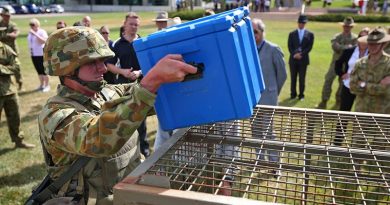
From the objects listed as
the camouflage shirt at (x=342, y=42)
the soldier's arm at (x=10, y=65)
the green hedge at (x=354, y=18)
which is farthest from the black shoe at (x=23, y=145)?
the green hedge at (x=354, y=18)

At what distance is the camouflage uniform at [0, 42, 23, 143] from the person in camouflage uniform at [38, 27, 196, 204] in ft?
14.4

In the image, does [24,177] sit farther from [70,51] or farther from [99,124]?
[99,124]

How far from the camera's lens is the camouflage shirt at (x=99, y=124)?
1835 millimetres

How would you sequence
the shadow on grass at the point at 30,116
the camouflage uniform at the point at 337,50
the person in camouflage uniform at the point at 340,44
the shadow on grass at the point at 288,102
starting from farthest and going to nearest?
the shadow on grass at the point at 288,102 < the camouflage uniform at the point at 337,50 < the person in camouflage uniform at the point at 340,44 < the shadow on grass at the point at 30,116

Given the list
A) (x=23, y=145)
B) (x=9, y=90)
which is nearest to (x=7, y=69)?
(x=9, y=90)

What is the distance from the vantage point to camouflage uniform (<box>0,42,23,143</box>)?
246 inches

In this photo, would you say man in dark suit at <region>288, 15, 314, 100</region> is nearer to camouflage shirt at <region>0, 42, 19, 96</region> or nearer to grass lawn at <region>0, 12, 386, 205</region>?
grass lawn at <region>0, 12, 386, 205</region>

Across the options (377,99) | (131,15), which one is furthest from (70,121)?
(377,99)

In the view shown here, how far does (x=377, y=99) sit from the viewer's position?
5.58 m

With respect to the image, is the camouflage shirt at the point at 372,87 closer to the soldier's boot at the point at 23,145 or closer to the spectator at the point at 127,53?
the spectator at the point at 127,53

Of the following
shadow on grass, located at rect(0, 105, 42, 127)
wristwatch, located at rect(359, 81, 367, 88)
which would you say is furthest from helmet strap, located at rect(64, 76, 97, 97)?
shadow on grass, located at rect(0, 105, 42, 127)

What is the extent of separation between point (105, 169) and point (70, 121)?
0.49 meters

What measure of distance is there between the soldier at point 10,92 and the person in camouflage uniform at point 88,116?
4.38m

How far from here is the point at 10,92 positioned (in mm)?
6352
